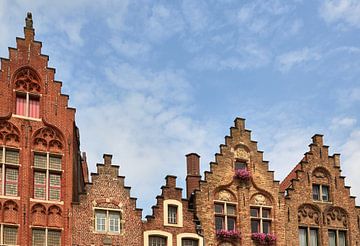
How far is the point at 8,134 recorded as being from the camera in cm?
3462

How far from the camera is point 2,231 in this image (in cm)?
3291

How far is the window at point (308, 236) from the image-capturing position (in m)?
38.9

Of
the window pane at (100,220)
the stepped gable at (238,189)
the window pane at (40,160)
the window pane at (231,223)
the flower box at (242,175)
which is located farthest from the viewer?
the flower box at (242,175)

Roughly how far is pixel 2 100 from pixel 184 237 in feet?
35.6

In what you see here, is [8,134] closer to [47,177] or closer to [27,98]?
[27,98]

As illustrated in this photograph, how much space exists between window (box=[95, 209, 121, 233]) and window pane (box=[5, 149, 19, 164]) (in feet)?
14.5

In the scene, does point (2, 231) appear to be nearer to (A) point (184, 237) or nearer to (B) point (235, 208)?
(A) point (184, 237)

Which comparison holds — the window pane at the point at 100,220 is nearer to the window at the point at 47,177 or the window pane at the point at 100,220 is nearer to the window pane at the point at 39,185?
the window at the point at 47,177

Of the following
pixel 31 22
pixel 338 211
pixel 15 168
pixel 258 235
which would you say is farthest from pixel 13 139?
pixel 338 211

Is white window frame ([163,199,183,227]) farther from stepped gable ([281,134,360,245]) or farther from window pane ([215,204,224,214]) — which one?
stepped gable ([281,134,360,245])

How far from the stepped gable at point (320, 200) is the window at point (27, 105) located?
1372 centimetres

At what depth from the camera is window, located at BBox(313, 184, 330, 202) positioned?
132 feet

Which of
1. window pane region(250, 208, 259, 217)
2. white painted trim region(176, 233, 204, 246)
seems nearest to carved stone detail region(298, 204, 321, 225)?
window pane region(250, 208, 259, 217)

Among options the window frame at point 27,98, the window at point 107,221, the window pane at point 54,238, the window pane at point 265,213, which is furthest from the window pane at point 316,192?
the window frame at point 27,98
